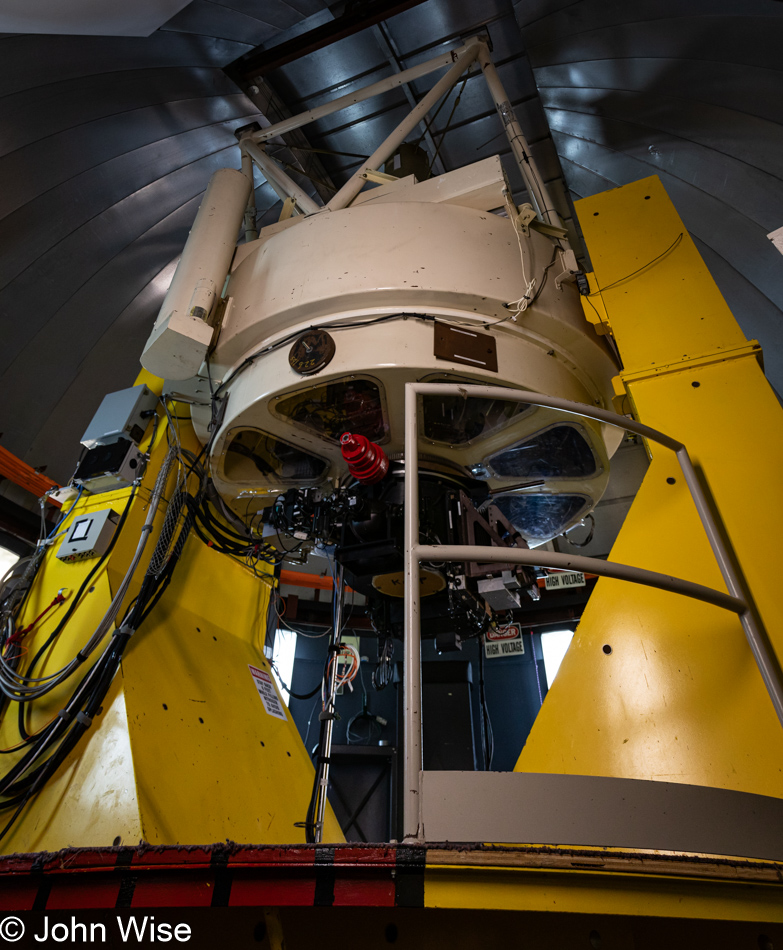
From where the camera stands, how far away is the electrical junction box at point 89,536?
2129 mm

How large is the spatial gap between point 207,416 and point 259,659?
1.20 metres

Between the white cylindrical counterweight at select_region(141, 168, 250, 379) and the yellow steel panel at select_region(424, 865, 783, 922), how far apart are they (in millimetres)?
2001

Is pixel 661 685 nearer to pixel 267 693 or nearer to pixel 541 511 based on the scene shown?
pixel 541 511

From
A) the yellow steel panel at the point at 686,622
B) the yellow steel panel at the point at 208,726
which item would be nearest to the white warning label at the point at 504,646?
the yellow steel panel at the point at 208,726

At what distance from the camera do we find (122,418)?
98.3 inches

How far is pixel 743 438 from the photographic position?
1549mm

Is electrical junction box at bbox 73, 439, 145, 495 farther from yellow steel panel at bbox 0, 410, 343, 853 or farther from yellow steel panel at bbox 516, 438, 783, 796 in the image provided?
yellow steel panel at bbox 516, 438, 783, 796

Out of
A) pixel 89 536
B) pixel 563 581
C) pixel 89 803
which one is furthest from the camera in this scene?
pixel 563 581

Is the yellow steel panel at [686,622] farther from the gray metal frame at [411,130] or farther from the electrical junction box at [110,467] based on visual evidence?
the electrical junction box at [110,467]

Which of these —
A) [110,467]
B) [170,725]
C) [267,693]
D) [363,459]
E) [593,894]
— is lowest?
[593,894]

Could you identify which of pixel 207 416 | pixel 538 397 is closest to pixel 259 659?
pixel 207 416

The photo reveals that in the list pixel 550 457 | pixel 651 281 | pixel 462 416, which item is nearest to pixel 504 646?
pixel 550 457

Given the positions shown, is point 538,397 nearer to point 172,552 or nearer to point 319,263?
point 319,263

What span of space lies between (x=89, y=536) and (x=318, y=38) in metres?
3.04
